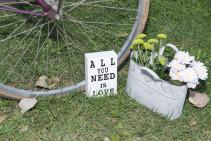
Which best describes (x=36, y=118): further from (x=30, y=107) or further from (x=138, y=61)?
(x=138, y=61)

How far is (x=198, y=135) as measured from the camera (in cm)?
304

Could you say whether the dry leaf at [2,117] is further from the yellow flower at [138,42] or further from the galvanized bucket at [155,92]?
the yellow flower at [138,42]

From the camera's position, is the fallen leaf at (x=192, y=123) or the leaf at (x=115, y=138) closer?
the leaf at (x=115, y=138)

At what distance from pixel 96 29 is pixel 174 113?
3.29 ft

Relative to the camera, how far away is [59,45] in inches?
143

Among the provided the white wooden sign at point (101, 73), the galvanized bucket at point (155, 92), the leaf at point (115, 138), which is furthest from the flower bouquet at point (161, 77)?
the leaf at point (115, 138)

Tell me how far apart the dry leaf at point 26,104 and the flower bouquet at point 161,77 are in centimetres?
63

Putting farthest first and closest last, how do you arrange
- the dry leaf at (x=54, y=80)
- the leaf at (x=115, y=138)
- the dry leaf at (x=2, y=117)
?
the dry leaf at (x=54, y=80), the dry leaf at (x=2, y=117), the leaf at (x=115, y=138)

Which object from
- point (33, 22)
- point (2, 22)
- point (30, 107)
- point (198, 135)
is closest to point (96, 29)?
point (33, 22)

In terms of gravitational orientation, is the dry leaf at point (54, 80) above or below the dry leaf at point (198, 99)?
above

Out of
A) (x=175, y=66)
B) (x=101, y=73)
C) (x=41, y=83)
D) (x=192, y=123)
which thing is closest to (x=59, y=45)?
(x=41, y=83)

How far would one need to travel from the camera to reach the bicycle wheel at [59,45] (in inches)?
129

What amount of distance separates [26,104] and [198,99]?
1.10 metres

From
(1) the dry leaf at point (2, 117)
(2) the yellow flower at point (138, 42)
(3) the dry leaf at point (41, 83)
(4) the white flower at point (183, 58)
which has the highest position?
(2) the yellow flower at point (138, 42)
